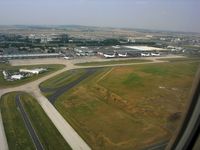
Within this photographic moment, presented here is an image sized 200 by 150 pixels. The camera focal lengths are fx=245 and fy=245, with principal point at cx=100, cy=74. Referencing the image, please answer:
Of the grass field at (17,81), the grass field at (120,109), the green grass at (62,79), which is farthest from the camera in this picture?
the grass field at (17,81)

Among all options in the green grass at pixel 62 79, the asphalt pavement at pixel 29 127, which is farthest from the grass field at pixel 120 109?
the asphalt pavement at pixel 29 127

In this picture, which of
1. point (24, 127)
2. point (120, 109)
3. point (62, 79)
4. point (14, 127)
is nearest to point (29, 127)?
point (24, 127)

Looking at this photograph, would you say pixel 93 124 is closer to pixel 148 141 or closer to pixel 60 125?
pixel 60 125

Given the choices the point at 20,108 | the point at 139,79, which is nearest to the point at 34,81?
the point at 20,108

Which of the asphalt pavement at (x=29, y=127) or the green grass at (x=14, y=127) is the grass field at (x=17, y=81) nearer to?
the green grass at (x=14, y=127)

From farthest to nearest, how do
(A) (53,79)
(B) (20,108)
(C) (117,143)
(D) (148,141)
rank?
1. (A) (53,79)
2. (B) (20,108)
3. (C) (117,143)
4. (D) (148,141)

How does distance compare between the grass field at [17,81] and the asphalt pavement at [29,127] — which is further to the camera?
the grass field at [17,81]
